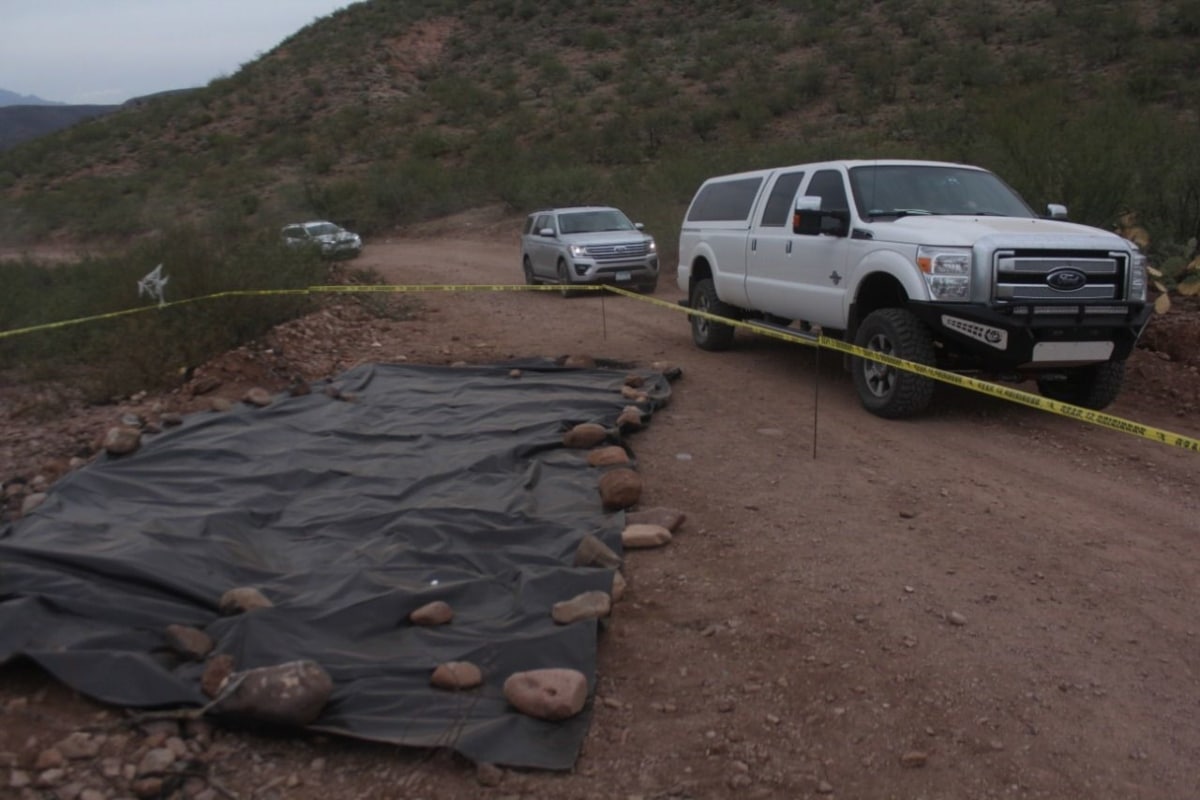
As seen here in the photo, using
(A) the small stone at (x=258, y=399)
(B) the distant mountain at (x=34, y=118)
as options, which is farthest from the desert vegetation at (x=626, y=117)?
(B) the distant mountain at (x=34, y=118)

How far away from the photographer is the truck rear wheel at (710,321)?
11625mm

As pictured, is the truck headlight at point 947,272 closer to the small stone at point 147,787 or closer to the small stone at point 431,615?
the small stone at point 431,615

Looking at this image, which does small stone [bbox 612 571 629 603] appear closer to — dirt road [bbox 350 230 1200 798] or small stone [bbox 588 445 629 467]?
dirt road [bbox 350 230 1200 798]

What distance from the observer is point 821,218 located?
29.2ft

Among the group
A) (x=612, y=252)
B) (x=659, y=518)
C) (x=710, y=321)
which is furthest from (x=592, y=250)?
(x=659, y=518)

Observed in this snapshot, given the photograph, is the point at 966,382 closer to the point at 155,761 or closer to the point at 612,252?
the point at 155,761

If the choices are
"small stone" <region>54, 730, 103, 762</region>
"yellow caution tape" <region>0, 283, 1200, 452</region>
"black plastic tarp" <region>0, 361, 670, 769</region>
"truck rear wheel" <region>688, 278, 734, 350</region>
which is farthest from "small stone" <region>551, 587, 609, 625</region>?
"truck rear wheel" <region>688, 278, 734, 350</region>

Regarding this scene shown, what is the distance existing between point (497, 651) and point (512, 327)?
33.4ft

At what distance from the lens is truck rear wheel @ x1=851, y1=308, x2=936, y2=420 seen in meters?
8.08

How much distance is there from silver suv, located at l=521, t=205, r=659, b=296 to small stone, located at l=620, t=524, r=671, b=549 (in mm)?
11998

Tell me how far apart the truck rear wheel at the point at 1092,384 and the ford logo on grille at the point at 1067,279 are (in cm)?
76

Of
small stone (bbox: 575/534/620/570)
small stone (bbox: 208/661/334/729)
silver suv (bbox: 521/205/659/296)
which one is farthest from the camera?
silver suv (bbox: 521/205/659/296)

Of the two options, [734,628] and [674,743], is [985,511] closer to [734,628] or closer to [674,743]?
[734,628]

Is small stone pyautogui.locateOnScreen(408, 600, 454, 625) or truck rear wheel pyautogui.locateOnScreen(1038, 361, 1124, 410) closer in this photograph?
small stone pyautogui.locateOnScreen(408, 600, 454, 625)
